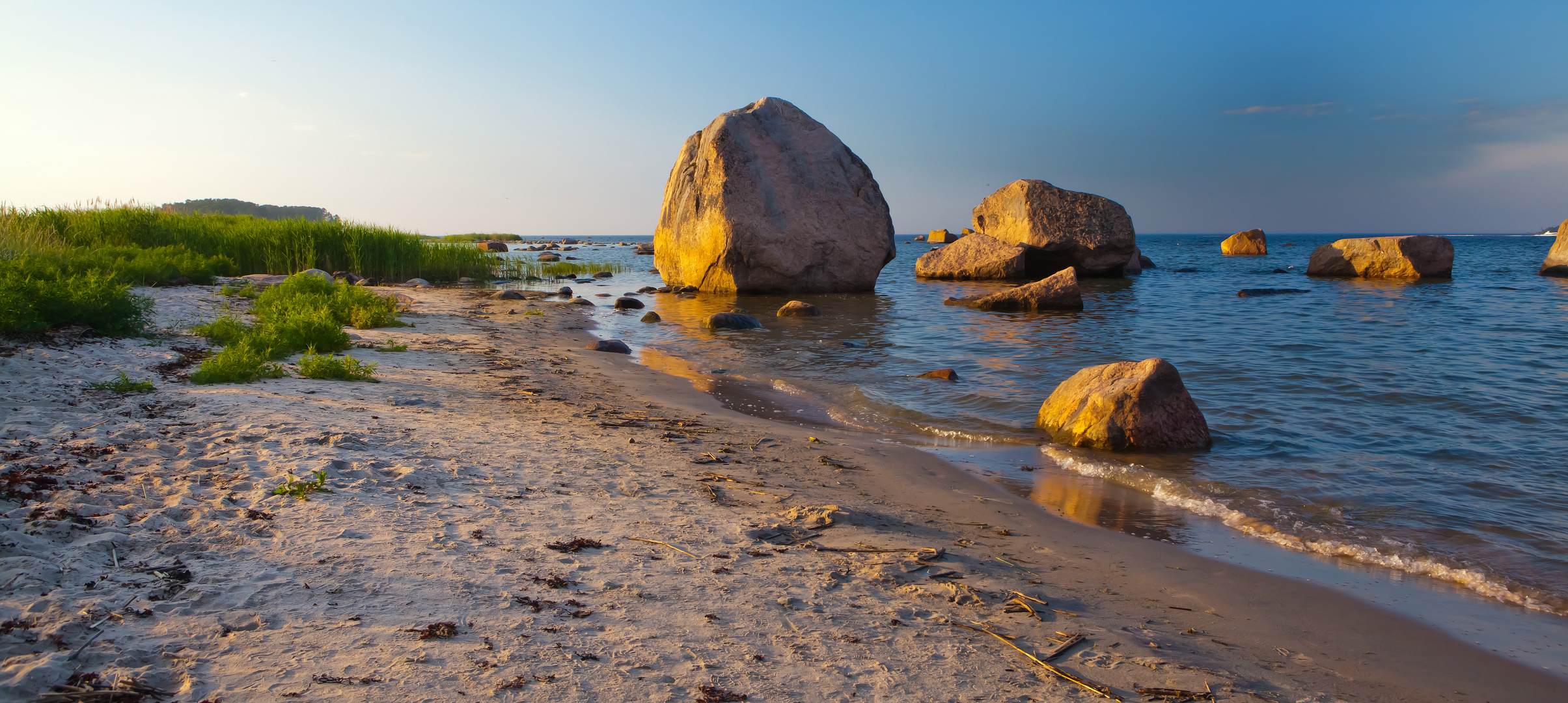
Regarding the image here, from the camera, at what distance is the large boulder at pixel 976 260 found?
26828 mm

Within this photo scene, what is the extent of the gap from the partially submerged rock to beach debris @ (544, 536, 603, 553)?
12679mm

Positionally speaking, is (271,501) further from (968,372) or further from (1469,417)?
(1469,417)

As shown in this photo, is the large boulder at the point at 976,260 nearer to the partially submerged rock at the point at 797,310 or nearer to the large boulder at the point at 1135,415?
the partially submerged rock at the point at 797,310

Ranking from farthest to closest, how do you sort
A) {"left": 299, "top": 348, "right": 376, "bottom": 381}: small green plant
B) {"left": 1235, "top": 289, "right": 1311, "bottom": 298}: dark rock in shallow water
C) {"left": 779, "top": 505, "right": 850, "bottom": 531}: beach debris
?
{"left": 1235, "top": 289, "right": 1311, "bottom": 298}: dark rock in shallow water < {"left": 299, "top": 348, "right": 376, "bottom": 381}: small green plant < {"left": 779, "top": 505, "right": 850, "bottom": 531}: beach debris

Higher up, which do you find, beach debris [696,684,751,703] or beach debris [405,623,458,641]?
beach debris [405,623,458,641]

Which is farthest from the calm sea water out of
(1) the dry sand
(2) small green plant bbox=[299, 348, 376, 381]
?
(2) small green plant bbox=[299, 348, 376, 381]

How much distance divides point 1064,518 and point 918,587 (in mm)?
1795

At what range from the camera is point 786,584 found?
3.13 meters

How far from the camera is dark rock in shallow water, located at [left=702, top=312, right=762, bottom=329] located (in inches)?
546

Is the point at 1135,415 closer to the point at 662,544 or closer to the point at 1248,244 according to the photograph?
the point at 662,544

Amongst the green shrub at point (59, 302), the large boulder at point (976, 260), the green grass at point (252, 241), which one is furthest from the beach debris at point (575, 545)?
the large boulder at point (976, 260)

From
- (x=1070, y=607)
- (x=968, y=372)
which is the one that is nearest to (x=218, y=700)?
(x=1070, y=607)

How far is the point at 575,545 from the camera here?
3.31 metres

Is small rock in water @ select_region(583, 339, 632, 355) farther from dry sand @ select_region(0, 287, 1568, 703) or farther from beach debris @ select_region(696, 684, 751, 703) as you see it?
beach debris @ select_region(696, 684, 751, 703)
